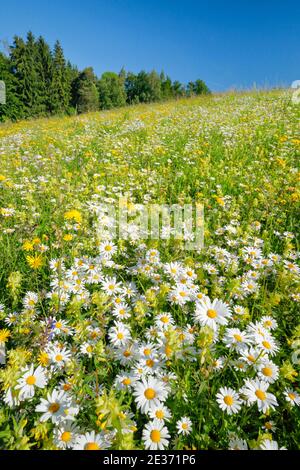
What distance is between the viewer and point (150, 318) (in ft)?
6.75

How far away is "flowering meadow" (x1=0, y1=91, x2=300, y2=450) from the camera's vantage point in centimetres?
133

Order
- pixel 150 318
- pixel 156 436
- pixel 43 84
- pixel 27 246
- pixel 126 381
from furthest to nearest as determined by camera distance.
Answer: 1. pixel 43 84
2. pixel 27 246
3. pixel 150 318
4. pixel 126 381
5. pixel 156 436

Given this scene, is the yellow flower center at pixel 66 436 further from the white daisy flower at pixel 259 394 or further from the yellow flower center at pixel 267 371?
the yellow flower center at pixel 267 371

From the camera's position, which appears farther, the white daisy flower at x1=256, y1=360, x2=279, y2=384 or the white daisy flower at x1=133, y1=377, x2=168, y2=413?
the white daisy flower at x1=256, y1=360, x2=279, y2=384

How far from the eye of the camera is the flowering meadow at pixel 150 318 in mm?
1329

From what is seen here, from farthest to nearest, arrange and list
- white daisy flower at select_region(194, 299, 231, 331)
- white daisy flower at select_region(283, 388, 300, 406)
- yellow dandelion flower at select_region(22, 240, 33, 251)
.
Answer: yellow dandelion flower at select_region(22, 240, 33, 251)
white daisy flower at select_region(194, 299, 231, 331)
white daisy flower at select_region(283, 388, 300, 406)

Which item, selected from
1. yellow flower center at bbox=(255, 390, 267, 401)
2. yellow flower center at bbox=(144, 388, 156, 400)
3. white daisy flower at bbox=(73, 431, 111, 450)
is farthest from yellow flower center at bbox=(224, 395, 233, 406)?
white daisy flower at bbox=(73, 431, 111, 450)

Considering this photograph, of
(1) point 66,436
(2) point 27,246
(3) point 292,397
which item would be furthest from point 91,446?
(2) point 27,246

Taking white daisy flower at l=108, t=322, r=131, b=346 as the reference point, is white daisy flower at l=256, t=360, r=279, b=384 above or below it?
below

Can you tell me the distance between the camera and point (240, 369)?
64.6 inches

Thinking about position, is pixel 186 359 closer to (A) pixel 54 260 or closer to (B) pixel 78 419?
(B) pixel 78 419

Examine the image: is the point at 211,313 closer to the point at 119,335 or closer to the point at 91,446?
the point at 119,335

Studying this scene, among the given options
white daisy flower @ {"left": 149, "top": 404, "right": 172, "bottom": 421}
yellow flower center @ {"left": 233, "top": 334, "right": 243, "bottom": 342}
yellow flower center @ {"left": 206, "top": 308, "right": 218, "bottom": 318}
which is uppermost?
yellow flower center @ {"left": 206, "top": 308, "right": 218, "bottom": 318}

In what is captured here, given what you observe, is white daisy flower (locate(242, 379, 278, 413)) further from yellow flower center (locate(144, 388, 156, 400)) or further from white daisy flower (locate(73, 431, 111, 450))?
white daisy flower (locate(73, 431, 111, 450))
